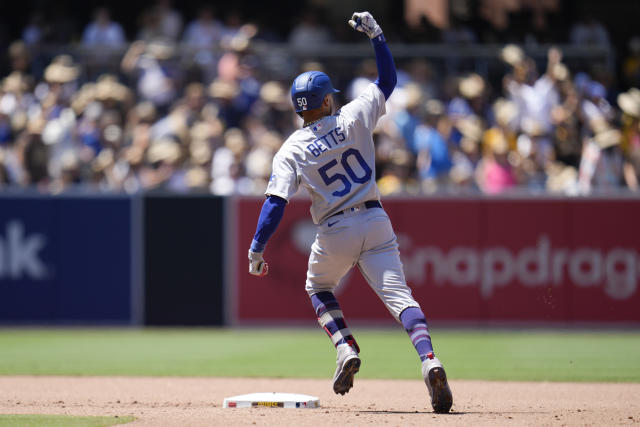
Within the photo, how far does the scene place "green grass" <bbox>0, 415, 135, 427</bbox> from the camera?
6125mm

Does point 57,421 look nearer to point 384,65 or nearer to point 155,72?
point 384,65

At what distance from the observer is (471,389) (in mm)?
8266

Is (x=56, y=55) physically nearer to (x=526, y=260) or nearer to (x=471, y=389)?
(x=526, y=260)

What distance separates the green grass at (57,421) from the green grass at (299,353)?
300 centimetres

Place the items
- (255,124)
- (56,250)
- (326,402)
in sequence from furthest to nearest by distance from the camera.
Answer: (255,124), (56,250), (326,402)

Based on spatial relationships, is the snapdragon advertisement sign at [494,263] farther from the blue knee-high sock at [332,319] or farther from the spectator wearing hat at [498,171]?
the blue knee-high sock at [332,319]

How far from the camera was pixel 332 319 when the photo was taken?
705 centimetres

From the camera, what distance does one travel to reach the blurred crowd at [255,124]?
13.6 m

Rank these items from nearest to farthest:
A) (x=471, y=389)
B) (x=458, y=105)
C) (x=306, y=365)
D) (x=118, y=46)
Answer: (x=471, y=389), (x=306, y=365), (x=458, y=105), (x=118, y=46)

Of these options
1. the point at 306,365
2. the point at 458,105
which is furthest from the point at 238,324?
the point at 458,105

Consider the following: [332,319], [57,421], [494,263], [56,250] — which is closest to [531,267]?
[494,263]

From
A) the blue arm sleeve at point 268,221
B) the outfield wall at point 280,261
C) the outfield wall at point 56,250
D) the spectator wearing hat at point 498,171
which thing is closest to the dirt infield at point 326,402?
the blue arm sleeve at point 268,221

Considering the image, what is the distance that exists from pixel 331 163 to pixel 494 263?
6675 millimetres

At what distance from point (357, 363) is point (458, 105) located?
28.3 feet
